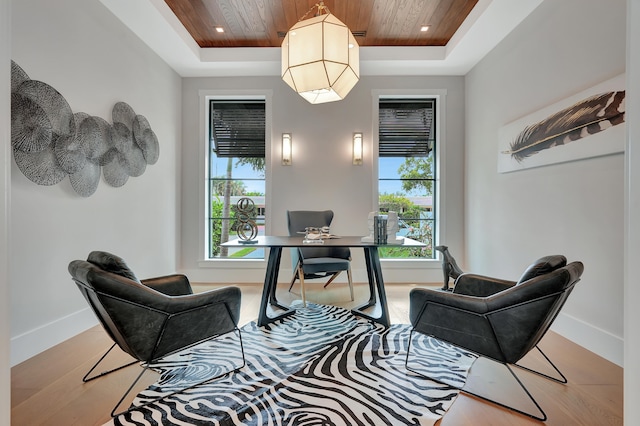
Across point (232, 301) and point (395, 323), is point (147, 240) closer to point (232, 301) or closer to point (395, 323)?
point (232, 301)

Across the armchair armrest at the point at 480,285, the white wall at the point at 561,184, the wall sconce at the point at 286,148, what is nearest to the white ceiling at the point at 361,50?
the white wall at the point at 561,184

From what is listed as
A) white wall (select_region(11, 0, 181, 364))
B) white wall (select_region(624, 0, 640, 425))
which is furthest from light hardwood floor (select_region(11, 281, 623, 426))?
white wall (select_region(624, 0, 640, 425))

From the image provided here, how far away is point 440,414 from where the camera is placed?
5.14ft

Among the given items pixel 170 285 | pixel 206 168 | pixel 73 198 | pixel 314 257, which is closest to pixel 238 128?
pixel 206 168

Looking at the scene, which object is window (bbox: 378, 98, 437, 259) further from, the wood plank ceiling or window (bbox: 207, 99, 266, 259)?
window (bbox: 207, 99, 266, 259)

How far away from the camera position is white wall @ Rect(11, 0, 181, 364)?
2.18 meters

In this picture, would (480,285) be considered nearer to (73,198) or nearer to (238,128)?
(73,198)

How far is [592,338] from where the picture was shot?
2.34m

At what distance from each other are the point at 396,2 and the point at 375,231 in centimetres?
234

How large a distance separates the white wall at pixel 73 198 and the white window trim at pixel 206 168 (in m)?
0.62

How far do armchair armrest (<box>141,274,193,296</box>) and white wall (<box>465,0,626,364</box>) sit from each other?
121 inches

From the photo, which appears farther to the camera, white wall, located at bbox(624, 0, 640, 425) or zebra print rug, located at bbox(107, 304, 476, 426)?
zebra print rug, located at bbox(107, 304, 476, 426)

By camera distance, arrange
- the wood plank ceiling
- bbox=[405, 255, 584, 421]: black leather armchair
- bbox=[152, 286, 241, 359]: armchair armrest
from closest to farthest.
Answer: bbox=[405, 255, 584, 421]: black leather armchair, bbox=[152, 286, 241, 359]: armchair armrest, the wood plank ceiling

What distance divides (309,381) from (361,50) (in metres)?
3.78
